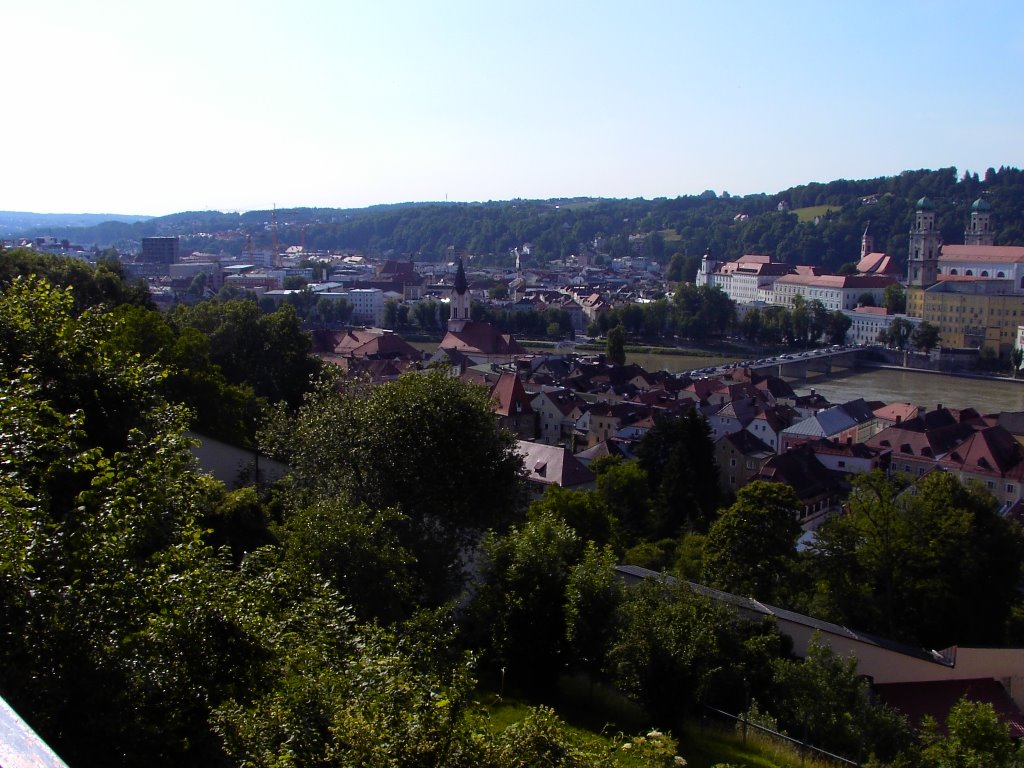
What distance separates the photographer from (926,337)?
35969 mm

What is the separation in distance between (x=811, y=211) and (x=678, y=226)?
38.9 ft

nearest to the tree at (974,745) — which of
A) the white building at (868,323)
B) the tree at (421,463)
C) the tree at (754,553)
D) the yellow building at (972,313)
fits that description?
the tree at (421,463)

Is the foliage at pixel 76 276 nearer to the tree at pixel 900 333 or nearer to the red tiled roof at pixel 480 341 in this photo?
the red tiled roof at pixel 480 341

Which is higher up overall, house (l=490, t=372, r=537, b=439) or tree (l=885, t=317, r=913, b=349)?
house (l=490, t=372, r=537, b=439)

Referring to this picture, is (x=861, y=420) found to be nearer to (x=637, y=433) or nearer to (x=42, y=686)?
(x=637, y=433)

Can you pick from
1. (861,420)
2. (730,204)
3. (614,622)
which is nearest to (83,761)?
(614,622)

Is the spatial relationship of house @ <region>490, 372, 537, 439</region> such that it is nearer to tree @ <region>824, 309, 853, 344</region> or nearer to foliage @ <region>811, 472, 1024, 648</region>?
foliage @ <region>811, 472, 1024, 648</region>

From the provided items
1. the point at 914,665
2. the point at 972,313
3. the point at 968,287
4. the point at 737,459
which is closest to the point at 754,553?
the point at 914,665

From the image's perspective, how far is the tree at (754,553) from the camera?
9648mm

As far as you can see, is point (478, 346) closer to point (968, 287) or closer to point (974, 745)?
point (968, 287)

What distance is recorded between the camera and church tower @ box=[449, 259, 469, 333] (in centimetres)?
3453

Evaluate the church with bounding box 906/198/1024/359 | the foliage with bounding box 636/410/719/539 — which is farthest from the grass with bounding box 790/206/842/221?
the foliage with bounding box 636/410/719/539

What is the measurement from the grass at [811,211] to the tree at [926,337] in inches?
1609

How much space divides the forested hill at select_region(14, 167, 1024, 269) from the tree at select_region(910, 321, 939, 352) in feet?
98.8
